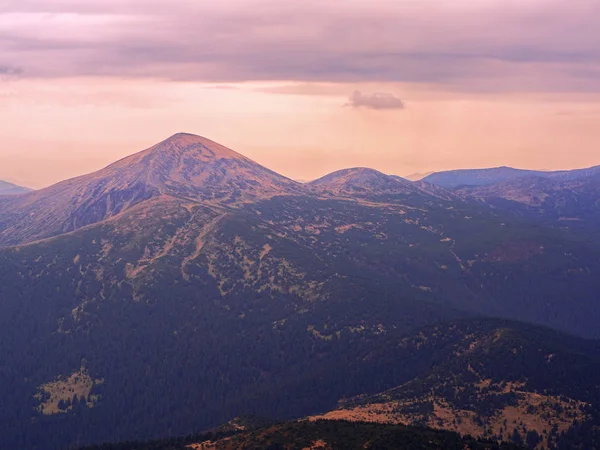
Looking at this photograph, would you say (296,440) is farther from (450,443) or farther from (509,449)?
(509,449)

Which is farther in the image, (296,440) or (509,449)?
(296,440)

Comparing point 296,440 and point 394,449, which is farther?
point 296,440

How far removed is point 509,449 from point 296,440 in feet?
173

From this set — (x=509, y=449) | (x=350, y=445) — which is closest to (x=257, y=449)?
(x=350, y=445)

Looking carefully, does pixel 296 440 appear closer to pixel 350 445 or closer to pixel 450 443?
pixel 350 445

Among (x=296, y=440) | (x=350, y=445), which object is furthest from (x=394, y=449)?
(x=296, y=440)

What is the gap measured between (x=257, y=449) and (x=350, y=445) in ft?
77.8

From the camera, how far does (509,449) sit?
18488 cm

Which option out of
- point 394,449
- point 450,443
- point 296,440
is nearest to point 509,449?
point 450,443

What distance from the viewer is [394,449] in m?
183

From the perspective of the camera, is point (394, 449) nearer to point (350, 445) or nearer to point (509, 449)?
point (350, 445)

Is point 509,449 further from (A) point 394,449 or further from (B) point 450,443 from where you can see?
(A) point 394,449

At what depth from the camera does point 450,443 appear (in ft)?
616

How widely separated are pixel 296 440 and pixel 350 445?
16.0 m
